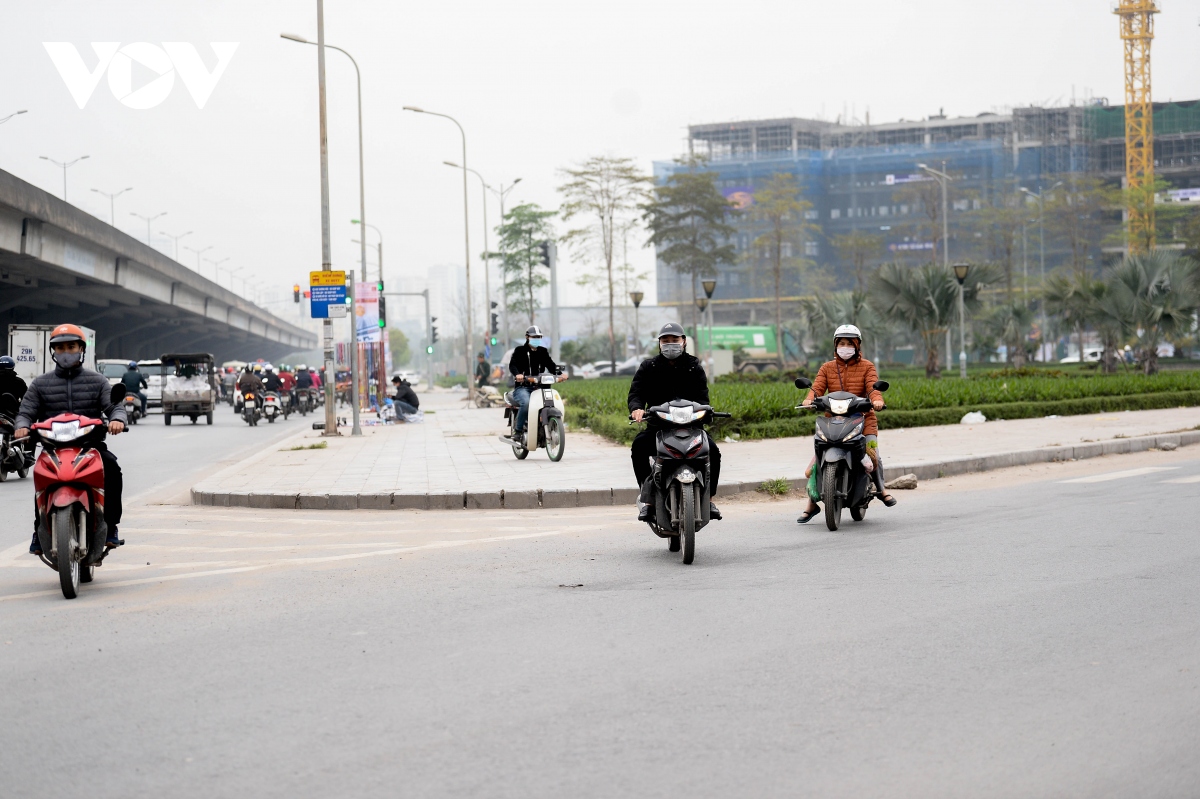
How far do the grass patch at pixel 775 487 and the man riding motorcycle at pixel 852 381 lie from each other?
217 cm

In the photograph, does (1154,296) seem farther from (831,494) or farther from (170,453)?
(831,494)

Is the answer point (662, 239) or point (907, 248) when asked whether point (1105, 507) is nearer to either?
point (662, 239)

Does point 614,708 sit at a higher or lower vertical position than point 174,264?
lower

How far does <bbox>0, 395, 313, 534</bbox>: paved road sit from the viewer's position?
1470 cm

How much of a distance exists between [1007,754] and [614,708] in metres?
1.39

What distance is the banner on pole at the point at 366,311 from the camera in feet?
89.3

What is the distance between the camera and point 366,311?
27406mm

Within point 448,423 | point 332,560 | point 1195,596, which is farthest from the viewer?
point 448,423

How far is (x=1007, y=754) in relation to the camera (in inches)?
157

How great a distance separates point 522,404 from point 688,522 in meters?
8.86

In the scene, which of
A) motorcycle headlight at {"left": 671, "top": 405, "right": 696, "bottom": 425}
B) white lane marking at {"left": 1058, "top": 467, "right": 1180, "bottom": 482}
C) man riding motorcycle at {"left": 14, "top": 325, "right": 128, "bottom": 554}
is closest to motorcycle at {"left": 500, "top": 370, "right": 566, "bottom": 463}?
white lane marking at {"left": 1058, "top": 467, "right": 1180, "bottom": 482}

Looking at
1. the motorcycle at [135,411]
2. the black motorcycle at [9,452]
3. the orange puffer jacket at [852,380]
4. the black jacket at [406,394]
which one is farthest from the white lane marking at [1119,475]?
the motorcycle at [135,411]

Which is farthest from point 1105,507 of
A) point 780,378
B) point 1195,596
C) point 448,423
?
point 780,378

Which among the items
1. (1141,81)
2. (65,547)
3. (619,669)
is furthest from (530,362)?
(1141,81)
